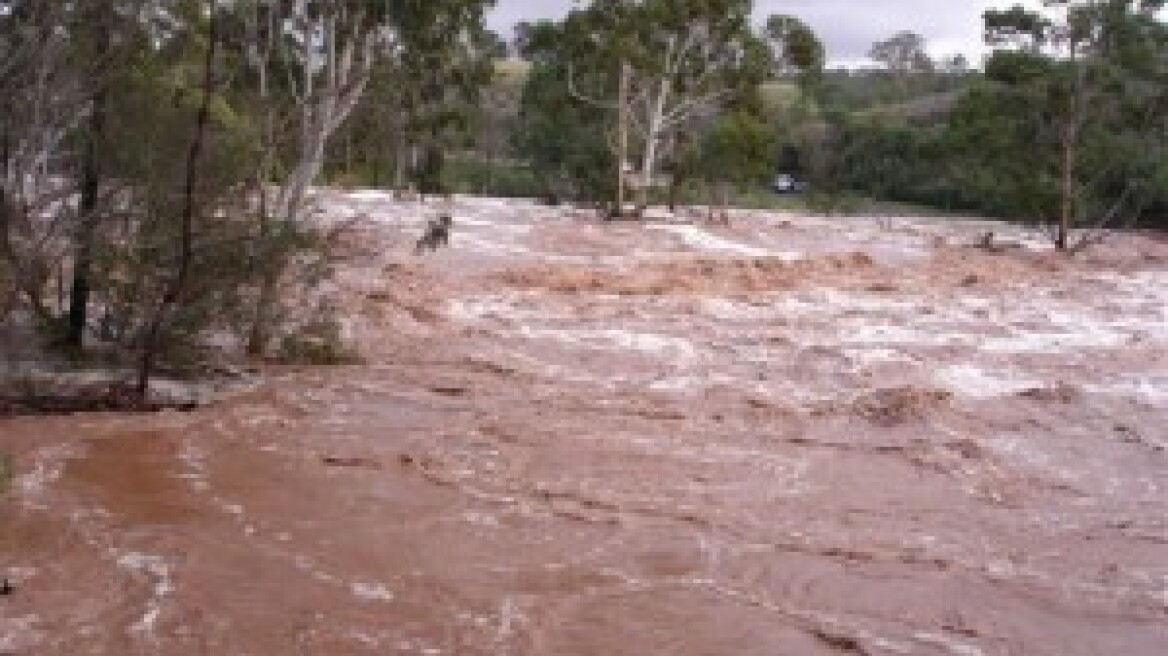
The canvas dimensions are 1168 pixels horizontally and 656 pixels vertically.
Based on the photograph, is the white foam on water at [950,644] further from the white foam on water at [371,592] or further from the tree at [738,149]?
the tree at [738,149]

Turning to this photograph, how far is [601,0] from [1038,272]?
44.3 feet

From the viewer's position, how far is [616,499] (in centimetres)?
898

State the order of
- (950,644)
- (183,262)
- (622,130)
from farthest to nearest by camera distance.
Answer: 1. (622,130)
2. (183,262)
3. (950,644)

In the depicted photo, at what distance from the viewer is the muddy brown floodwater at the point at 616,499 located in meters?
6.63

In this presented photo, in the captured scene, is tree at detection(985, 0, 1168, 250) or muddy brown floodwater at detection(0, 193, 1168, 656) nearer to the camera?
muddy brown floodwater at detection(0, 193, 1168, 656)

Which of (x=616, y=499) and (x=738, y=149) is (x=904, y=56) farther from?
(x=616, y=499)

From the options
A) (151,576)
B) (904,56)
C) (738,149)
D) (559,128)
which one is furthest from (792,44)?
(904,56)

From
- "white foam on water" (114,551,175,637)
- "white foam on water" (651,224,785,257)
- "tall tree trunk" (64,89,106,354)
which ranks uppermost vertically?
"tall tree trunk" (64,89,106,354)

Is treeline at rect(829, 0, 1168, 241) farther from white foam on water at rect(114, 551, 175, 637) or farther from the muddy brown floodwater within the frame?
white foam on water at rect(114, 551, 175, 637)

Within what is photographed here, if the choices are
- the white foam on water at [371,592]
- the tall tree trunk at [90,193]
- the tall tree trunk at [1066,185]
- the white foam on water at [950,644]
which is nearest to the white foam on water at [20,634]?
the white foam on water at [371,592]

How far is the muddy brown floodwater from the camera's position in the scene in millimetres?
6633

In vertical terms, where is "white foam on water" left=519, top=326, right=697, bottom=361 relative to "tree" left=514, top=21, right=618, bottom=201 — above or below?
below

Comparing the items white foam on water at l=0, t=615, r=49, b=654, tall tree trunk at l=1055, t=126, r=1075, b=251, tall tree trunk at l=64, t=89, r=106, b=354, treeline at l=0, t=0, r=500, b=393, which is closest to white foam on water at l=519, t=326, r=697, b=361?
treeline at l=0, t=0, r=500, b=393

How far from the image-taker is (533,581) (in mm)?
7242
